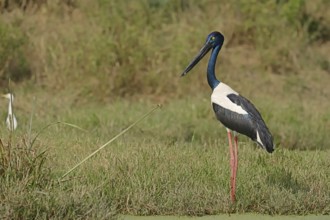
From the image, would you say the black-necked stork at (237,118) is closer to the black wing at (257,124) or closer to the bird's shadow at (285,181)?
the black wing at (257,124)

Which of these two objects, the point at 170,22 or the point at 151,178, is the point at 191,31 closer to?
the point at 170,22

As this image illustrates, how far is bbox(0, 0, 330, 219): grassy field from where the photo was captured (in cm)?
630

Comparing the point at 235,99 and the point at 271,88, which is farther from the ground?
the point at 235,99

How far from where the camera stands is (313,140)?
9570 mm

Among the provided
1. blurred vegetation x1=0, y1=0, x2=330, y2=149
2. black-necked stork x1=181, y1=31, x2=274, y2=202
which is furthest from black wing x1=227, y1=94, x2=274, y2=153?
blurred vegetation x1=0, y1=0, x2=330, y2=149

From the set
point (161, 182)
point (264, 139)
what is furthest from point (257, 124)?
point (161, 182)

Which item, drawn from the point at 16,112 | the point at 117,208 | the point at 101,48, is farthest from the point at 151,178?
the point at 101,48

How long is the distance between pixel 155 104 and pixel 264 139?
4939mm

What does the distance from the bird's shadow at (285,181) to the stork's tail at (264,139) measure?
46 centimetres

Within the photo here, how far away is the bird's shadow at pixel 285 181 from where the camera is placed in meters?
6.69

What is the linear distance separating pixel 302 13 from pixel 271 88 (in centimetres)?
170

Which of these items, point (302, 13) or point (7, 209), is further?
point (302, 13)

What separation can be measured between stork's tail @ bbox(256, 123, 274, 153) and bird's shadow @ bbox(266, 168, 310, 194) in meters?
0.46

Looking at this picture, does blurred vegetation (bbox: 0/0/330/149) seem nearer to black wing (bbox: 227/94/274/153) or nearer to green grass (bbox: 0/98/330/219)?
green grass (bbox: 0/98/330/219)
